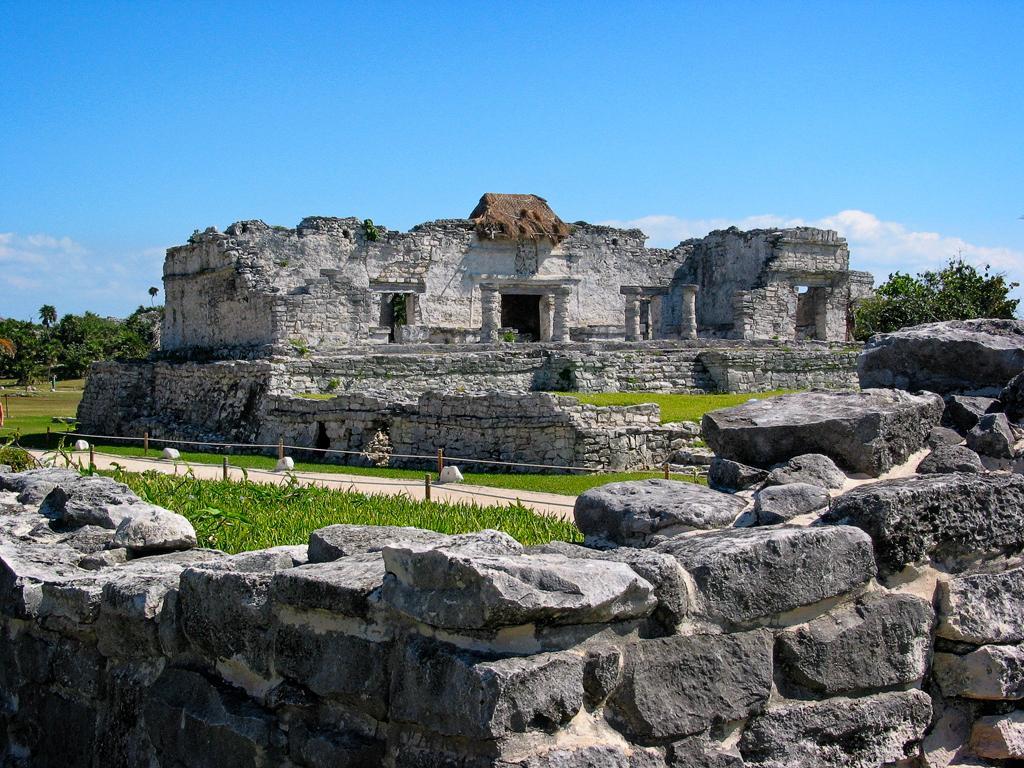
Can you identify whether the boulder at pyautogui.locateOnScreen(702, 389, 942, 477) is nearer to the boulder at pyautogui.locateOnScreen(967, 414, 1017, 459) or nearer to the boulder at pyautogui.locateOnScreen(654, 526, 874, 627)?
the boulder at pyautogui.locateOnScreen(967, 414, 1017, 459)

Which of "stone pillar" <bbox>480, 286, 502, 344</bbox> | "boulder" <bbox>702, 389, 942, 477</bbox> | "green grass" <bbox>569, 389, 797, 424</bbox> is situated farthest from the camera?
"stone pillar" <bbox>480, 286, 502, 344</bbox>

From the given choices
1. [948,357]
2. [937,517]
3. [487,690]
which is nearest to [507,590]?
[487,690]

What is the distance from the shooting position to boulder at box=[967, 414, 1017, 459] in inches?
160

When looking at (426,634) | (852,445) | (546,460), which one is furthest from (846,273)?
(426,634)

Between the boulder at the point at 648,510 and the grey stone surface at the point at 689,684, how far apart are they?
0.74m

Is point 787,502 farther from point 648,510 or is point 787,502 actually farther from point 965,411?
point 965,411

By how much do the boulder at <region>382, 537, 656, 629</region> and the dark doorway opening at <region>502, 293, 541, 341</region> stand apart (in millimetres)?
29265

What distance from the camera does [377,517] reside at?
7.92 metres

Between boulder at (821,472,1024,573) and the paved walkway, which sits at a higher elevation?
boulder at (821,472,1024,573)

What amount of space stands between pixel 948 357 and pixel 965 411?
72cm

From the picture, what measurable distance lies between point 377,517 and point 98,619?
4.20 meters

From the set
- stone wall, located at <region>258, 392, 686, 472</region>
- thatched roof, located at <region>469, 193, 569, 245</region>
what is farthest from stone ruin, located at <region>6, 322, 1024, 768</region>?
thatched roof, located at <region>469, 193, 569, 245</region>

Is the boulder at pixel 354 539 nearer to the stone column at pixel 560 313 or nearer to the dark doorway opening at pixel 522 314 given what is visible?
the stone column at pixel 560 313

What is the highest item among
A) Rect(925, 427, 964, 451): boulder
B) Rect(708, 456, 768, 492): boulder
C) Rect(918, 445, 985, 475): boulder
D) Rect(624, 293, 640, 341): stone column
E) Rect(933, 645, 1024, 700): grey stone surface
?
Rect(624, 293, 640, 341): stone column
